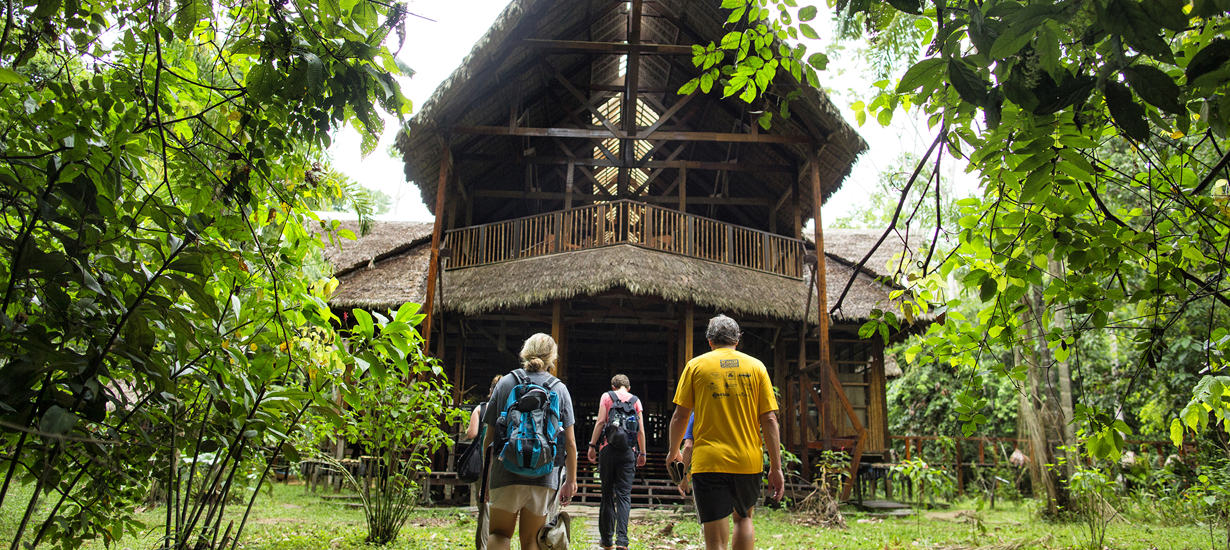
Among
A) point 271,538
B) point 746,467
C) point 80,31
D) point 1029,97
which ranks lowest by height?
point 271,538

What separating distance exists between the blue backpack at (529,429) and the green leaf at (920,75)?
2.12 metres

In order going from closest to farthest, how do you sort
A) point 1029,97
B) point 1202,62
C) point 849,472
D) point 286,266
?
point 1202,62 → point 1029,97 → point 286,266 → point 849,472

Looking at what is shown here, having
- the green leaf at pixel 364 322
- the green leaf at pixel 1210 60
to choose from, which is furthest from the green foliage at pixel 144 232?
the green leaf at pixel 1210 60

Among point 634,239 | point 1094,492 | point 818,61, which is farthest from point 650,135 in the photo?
point 818,61

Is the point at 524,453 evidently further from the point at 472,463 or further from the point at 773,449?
the point at 773,449

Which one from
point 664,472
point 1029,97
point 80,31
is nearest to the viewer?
point 1029,97

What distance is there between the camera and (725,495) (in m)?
2.98

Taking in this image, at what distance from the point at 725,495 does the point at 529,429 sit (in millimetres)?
873

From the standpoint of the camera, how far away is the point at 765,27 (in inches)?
79.5

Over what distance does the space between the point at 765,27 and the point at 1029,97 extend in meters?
0.94

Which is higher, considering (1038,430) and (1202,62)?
(1202,62)

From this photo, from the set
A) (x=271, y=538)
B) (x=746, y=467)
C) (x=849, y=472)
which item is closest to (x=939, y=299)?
(x=746, y=467)

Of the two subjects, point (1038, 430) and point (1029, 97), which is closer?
point (1029, 97)

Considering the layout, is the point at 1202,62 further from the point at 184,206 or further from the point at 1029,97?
the point at 184,206
